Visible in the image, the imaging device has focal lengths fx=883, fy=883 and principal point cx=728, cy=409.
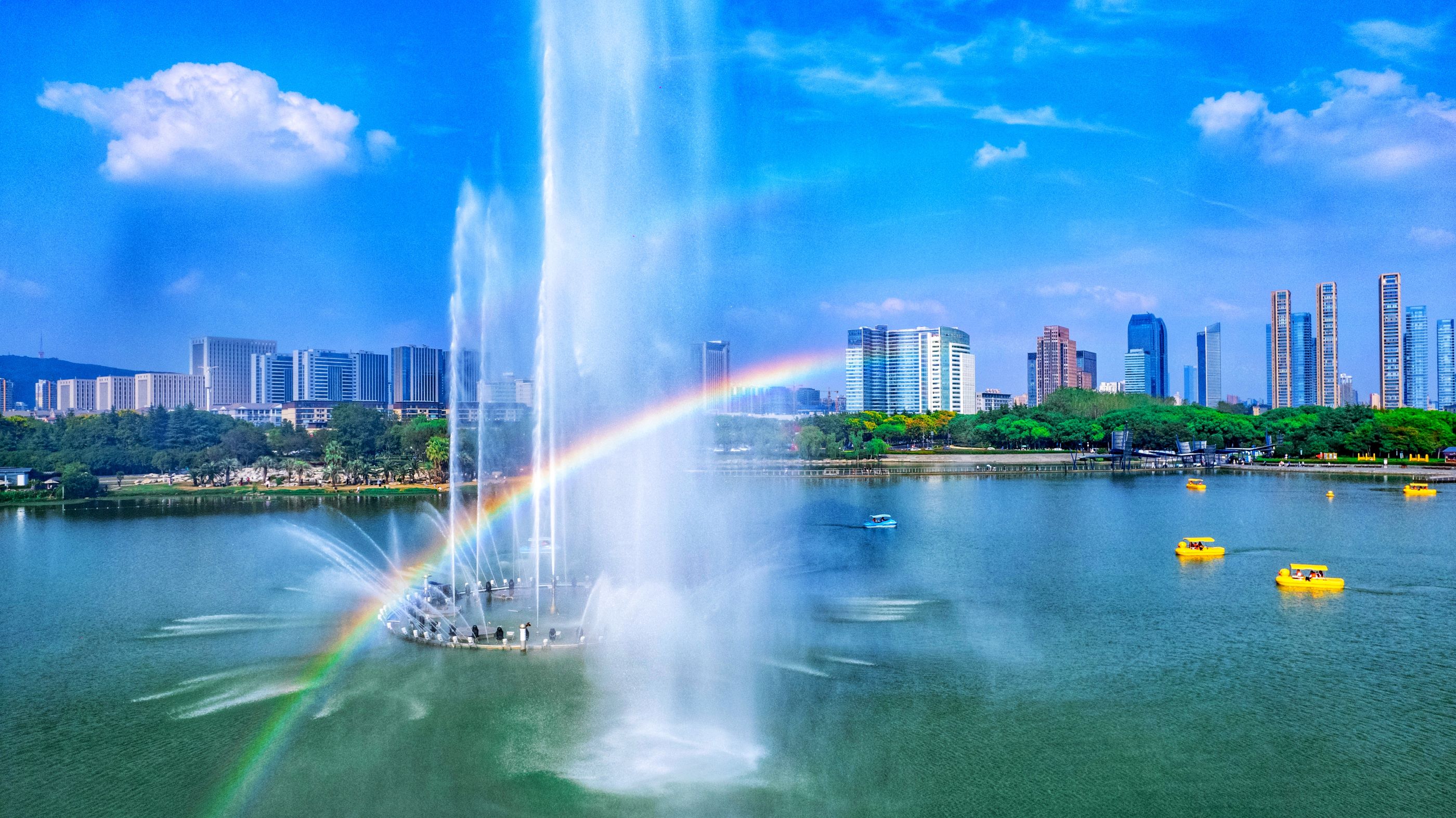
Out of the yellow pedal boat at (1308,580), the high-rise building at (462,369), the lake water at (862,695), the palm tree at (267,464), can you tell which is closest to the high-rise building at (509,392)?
the high-rise building at (462,369)

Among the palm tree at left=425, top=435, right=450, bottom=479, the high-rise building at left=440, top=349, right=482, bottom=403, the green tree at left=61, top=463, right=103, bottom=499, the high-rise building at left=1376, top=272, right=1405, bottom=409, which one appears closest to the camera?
the high-rise building at left=440, top=349, right=482, bottom=403

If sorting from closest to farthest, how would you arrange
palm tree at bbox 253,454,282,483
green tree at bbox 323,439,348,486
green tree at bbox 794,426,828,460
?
green tree at bbox 323,439,348,486
palm tree at bbox 253,454,282,483
green tree at bbox 794,426,828,460

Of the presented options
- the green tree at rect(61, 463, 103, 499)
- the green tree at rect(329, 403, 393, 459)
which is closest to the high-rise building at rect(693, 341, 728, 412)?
the green tree at rect(329, 403, 393, 459)

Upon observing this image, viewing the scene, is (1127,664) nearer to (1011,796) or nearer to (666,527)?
(1011,796)

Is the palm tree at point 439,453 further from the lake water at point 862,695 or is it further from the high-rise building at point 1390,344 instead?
the high-rise building at point 1390,344

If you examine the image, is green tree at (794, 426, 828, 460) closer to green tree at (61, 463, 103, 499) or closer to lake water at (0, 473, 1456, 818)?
lake water at (0, 473, 1456, 818)

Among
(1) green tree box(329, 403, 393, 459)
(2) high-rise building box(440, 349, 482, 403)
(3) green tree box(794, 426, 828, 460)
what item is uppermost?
(2) high-rise building box(440, 349, 482, 403)

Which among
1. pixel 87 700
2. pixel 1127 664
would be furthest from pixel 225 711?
pixel 1127 664
